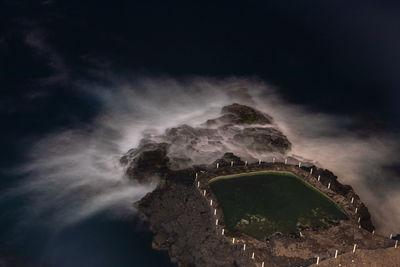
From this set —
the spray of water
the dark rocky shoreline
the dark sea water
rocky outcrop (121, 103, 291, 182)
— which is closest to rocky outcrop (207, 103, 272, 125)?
rocky outcrop (121, 103, 291, 182)

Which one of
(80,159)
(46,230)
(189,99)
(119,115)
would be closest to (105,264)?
(46,230)

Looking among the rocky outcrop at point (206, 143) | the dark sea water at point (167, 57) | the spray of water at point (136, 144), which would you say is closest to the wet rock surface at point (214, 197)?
the rocky outcrop at point (206, 143)

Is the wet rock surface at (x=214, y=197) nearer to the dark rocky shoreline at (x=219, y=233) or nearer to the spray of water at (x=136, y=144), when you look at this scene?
the dark rocky shoreline at (x=219, y=233)

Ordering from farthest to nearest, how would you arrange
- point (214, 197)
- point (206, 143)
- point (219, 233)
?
point (206, 143)
point (214, 197)
point (219, 233)

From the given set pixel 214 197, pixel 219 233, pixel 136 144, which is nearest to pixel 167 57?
pixel 136 144

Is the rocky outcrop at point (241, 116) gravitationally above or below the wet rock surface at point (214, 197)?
above

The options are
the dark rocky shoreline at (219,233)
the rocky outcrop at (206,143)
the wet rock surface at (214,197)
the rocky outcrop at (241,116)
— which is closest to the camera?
the dark rocky shoreline at (219,233)

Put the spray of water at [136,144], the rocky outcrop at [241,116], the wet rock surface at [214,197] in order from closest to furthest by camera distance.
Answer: the wet rock surface at [214,197]
the spray of water at [136,144]
the rocky outcrop at [241,116]

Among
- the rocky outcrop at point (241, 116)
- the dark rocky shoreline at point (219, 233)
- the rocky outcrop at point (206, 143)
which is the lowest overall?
the dark rocky shoreline at point (219, 233)

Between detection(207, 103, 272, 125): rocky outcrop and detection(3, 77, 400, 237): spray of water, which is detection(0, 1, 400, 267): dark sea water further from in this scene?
detection(207, 103, 272, 125): rocky outcrop

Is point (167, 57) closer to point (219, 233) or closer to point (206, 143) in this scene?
point (206, 143)
